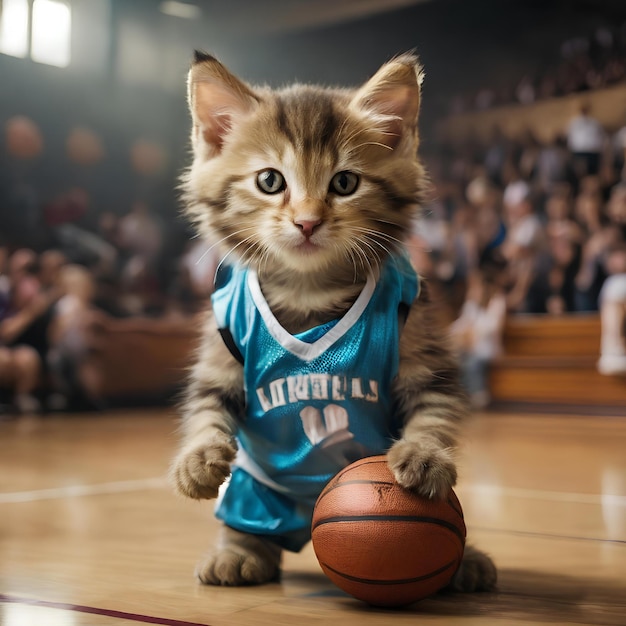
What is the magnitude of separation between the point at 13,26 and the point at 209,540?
19.4 ft

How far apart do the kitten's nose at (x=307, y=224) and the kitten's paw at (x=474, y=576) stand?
1.91ft

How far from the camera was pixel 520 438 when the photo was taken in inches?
182

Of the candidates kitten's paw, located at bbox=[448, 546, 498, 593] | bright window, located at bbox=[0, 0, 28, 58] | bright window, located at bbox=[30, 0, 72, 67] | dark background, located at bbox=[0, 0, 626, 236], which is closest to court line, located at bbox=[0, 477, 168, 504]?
kitten's paw, located at bbox=[448, 546, 498, 593]

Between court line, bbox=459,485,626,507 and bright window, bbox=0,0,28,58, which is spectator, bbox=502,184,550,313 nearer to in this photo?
bright window, bbox=0,0,28,58

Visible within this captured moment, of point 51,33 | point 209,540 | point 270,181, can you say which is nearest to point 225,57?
point 51,33

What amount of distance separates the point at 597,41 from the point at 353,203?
6.28 metres

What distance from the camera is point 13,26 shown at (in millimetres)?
6938

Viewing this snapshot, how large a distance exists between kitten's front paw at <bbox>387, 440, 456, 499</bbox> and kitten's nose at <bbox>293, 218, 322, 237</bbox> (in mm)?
336

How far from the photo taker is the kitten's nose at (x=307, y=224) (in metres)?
1.35

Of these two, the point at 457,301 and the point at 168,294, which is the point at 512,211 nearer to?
the point at 457,301

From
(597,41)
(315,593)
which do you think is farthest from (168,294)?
(315,593)

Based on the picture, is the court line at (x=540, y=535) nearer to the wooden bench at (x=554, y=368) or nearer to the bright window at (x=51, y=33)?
the wooden bench at (x=554, y=368)

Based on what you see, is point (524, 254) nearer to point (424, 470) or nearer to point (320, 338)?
point (320, 338)

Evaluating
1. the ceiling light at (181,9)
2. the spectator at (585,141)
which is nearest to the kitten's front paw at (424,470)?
the spectator at (585,141)
